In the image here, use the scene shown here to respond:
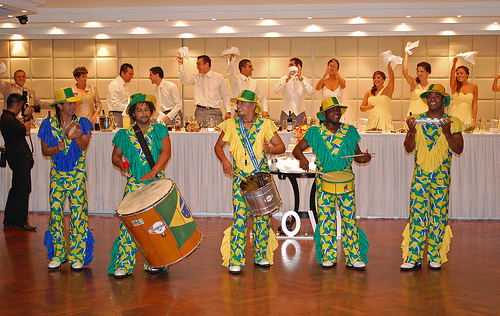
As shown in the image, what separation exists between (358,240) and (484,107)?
699 centimetres

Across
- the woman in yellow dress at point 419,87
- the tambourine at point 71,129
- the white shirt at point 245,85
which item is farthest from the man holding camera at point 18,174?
the woman in yellow dress at point 419,87

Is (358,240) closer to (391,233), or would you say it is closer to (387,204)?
(391,233)

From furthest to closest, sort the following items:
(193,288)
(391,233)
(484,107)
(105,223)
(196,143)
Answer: (484,107) < (196,143) < (105,223) < (391,233) < (193,288)

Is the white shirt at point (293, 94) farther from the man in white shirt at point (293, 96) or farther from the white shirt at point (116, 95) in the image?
the white shirt at point (116, 95)

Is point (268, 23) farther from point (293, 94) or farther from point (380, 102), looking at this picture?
point (380, 102)

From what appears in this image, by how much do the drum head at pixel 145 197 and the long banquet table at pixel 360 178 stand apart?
3519 millimetres

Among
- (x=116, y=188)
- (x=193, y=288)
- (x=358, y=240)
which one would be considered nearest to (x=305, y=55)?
(x=116, y=188)

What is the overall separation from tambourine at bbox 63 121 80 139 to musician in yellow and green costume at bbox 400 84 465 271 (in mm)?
3018

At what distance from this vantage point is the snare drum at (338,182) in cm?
539

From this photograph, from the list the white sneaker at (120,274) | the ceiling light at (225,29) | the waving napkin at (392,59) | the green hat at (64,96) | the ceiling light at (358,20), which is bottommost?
the white sneaker at (120,274)

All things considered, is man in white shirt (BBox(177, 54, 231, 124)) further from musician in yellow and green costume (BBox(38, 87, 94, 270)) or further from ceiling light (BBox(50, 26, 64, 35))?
musician in yellow and green costume (BBox(38, 87, 94, 270))

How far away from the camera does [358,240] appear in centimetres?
559

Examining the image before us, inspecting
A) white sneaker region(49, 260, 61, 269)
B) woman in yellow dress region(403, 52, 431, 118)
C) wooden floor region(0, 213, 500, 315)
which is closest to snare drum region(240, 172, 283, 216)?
wooden floor region(0, 213, 500, 315)

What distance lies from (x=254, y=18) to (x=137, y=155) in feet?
21.3
